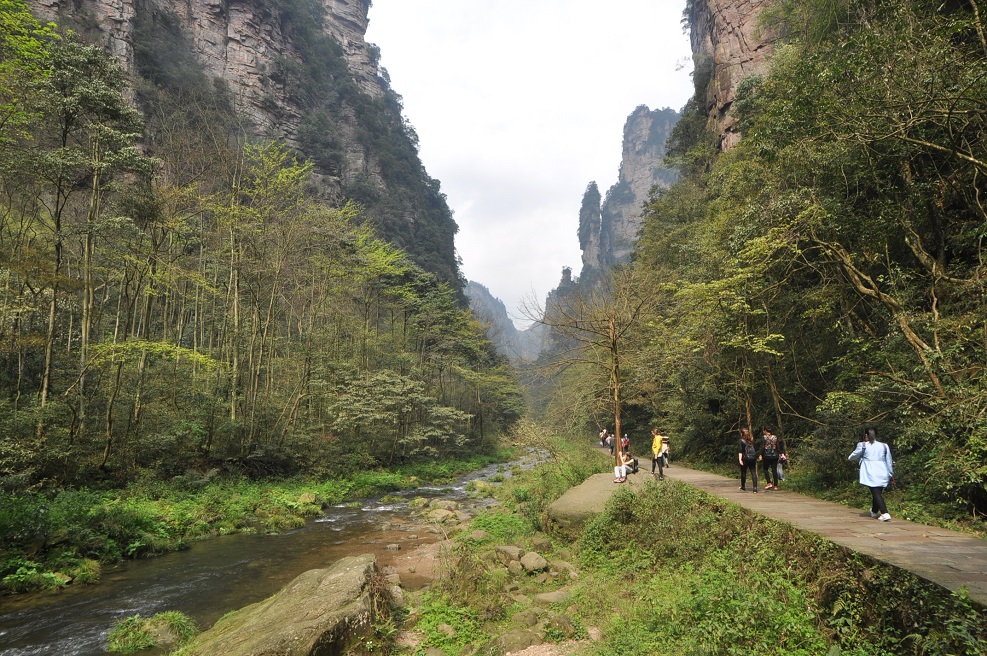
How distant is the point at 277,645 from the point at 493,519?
30.0 feet

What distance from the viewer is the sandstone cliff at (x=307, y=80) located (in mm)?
38375

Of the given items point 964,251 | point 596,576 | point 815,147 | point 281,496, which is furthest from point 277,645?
point 815,147

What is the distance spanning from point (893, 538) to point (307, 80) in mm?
71600

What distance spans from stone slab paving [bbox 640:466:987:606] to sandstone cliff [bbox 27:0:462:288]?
3885 cm

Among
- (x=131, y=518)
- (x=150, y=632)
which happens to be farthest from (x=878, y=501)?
(x=131, y=518)

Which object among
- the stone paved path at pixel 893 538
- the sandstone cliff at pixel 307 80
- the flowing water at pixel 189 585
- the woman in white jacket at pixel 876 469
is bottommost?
the flowing water at pixel 189 585

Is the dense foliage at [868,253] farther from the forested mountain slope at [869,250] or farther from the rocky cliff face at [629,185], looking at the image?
the rocky cliff face at [629,185]

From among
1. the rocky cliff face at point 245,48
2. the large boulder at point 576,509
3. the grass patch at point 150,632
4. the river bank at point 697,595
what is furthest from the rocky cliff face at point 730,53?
the rocky cliff face at point 245,48

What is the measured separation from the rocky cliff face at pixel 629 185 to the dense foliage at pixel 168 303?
395ft

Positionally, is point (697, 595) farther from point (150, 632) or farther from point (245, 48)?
point (245, 48)

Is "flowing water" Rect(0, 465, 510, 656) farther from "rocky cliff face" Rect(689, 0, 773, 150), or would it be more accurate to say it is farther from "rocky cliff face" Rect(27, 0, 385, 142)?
"rocky cliff face" Rect(27, 0, 385, 142)

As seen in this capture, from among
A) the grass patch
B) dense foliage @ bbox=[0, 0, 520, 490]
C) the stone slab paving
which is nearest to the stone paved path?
the stone slab paving

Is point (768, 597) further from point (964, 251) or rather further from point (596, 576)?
point (964, 251)

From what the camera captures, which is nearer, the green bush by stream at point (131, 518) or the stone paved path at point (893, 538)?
the stone paved path at point (893, 538)
